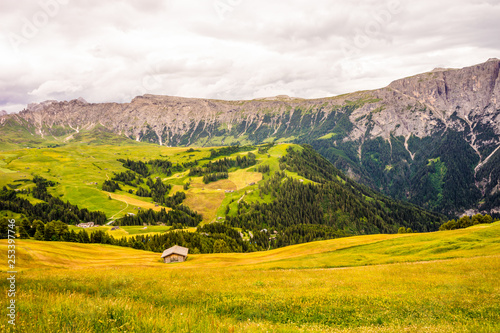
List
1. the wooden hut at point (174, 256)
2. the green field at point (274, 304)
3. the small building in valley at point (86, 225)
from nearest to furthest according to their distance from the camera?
the green field at point (274, 304) → the wooden hut at point (174, 256) → the small building in valley at point (86, 225)

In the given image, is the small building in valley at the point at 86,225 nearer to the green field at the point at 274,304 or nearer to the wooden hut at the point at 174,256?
the wooden hut at the point at 174,256

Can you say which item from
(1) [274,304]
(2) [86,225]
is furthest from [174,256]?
(2) [86,225]

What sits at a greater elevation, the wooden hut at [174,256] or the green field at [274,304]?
the green field at [274,304]

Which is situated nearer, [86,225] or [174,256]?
[174,256]

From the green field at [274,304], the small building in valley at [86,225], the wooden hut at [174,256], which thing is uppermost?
the green field at [274,304]

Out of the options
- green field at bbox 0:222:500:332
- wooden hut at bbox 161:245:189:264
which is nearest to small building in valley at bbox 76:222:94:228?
wooden hut at bbox 161:245:189:264

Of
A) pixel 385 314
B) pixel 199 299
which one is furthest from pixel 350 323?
pixel 199 299

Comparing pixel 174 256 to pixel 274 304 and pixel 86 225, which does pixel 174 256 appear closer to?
pixel 274 304

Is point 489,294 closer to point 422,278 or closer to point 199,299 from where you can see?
point 422,278

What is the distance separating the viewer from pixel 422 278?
878 inches

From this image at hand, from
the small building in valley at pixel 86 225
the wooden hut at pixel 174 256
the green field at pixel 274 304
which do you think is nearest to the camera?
the green field at pixel 274 304

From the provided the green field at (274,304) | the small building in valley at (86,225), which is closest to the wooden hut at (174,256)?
the green field at (274,304)

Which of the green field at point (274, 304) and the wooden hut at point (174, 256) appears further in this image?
the wooden hut at point (174, 256)

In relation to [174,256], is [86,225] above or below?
below
